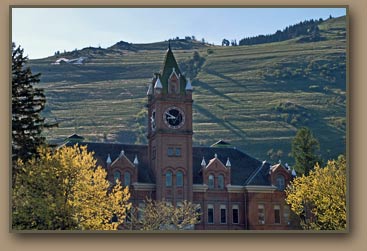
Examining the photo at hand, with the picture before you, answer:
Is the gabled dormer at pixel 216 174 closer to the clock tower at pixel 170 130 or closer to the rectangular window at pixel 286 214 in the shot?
the clock tower at pixel 170 130

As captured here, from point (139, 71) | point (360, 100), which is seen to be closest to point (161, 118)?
point (139, 71)

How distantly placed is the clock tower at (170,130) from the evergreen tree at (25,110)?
1041 millimetres

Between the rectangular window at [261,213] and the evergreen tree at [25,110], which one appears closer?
the evergreen tree at [25,110]

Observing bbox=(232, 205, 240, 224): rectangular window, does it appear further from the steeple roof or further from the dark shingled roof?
the steeple roof

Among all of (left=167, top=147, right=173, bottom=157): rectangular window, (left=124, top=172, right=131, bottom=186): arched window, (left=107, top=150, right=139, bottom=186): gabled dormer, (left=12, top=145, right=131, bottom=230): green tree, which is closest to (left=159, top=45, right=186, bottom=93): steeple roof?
(left=167, top=147, right=173, bottom=157): rectangular window

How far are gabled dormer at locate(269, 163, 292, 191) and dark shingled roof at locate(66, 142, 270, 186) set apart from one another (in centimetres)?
7

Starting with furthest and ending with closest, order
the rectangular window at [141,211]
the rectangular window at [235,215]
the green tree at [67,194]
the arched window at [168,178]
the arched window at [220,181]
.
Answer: the arched window at [220,181]
the arched window at [168,178]
the rectangular window at [235,215]
the rectangular window at [141,211]
the green tree at [67,194]

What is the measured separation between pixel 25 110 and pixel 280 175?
2479 millimetres

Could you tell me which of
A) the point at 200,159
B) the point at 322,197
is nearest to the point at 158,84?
the point at 200,159

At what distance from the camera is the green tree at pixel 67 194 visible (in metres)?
10.4

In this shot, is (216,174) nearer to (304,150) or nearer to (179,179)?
(179,179)

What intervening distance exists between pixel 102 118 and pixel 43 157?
670mm

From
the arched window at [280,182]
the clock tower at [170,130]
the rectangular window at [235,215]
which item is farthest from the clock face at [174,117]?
the arched window at [280,182]

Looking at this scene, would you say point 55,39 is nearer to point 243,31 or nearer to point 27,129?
point 27,129
